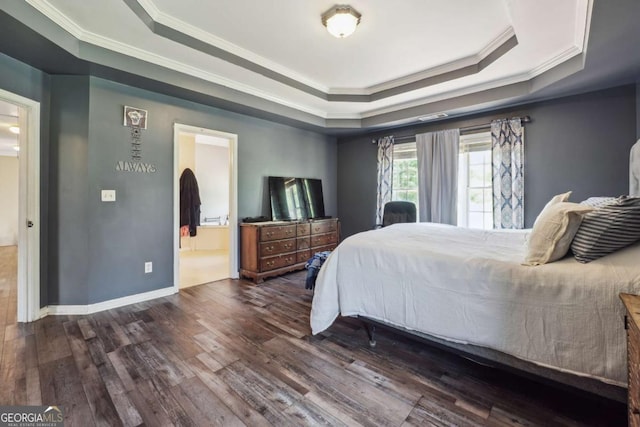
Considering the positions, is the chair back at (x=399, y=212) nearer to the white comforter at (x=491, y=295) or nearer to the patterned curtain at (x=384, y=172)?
the patterned curtain at (x=384, y=172)

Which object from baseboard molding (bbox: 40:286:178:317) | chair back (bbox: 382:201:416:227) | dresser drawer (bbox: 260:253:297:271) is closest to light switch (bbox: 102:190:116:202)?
baseboard molding (bbox: 40:286:178:317)

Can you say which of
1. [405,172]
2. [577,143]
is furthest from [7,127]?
[577,143]

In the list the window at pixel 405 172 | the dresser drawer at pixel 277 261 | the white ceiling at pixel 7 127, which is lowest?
the dresser drawer at pixel 277 261

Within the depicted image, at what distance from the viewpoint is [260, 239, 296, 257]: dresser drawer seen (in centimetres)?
385

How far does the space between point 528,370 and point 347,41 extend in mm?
3015

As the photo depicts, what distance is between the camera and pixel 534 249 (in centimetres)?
153

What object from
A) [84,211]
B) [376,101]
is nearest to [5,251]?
[84,211]

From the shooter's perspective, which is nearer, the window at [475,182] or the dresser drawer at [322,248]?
the window at [475,182]

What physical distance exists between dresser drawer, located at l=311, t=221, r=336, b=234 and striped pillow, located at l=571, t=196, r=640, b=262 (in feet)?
11.2

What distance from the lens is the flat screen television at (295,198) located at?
4.41 m

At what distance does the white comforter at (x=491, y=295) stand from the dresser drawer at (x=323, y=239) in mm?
2333

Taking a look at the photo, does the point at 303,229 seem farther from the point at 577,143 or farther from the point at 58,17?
the point at 577,143

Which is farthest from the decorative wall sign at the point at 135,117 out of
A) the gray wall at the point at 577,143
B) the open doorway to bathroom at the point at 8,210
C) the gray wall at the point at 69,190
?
the gray wall at the point at 577,143

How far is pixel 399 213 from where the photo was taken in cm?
443
